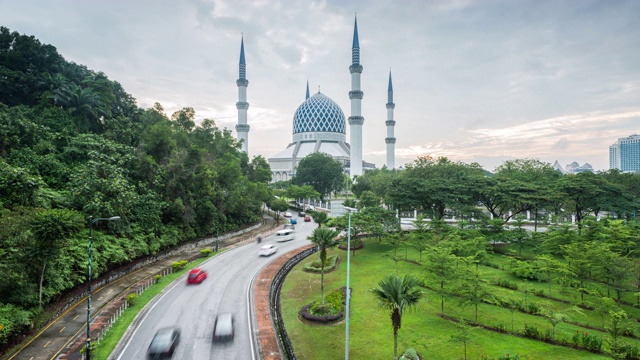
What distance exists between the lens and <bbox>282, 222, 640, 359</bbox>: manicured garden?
17.7 metres

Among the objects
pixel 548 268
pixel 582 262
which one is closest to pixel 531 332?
pixel 548 268

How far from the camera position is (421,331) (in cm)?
2016

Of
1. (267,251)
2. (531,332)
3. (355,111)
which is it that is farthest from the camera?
(355,111)

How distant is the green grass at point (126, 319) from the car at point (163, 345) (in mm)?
2245

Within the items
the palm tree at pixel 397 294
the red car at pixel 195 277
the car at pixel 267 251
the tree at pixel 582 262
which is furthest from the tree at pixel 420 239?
the red car at pixel 195 277

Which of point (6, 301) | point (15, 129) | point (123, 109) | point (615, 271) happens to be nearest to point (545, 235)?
point (615, 271)

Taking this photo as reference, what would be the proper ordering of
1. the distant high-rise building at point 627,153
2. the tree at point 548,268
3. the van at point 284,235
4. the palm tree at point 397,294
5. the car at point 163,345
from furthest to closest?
the distant high-rise building at point 627,153 < the van at point 284,235 < the tree at point 548,268 < the car at point 163,345 < the palm tree at point 397,294

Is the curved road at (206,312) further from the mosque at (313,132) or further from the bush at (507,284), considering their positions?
the mosque at (313,132)

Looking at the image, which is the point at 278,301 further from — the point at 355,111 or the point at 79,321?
the point at 355,111

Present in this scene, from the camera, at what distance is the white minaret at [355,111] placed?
88250mm

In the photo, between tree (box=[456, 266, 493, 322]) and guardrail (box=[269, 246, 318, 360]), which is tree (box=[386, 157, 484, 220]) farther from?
tree (box=[456, 266, 493, 322])

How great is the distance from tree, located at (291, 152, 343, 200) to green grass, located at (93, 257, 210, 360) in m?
49.3

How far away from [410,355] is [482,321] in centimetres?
751

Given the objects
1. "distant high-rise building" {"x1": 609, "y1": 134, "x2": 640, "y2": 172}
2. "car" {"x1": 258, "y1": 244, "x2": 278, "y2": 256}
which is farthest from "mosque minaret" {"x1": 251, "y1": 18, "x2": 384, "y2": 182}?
"distant high-rise building" {"x1": 609, "y1": 134, "x2": 640, "y2": 172}
